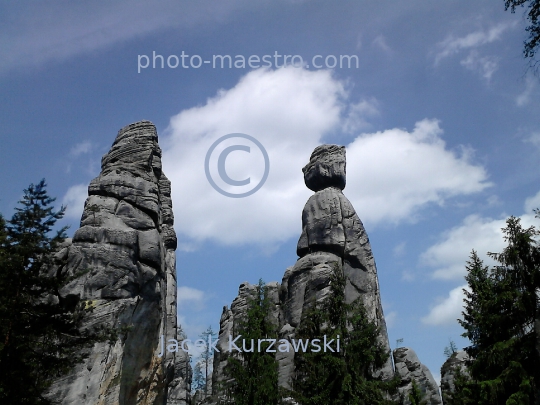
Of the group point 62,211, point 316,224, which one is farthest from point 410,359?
point 62,211

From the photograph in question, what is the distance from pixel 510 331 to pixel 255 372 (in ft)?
36.2

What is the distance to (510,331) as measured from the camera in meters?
22.0

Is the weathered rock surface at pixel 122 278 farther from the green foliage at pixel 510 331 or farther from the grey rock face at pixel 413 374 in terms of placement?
the grey rock face at pixel 413 374

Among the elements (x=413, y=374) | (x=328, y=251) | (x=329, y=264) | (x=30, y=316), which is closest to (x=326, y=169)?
(x=328, y=251)

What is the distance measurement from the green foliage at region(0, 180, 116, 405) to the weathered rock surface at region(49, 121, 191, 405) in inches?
65.0

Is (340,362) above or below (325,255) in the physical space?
below

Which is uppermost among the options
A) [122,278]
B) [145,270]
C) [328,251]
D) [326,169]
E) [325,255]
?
[326,169]

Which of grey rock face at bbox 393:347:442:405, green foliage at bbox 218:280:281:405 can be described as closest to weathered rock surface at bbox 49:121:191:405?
green foliage at bbox 218:280:281:405

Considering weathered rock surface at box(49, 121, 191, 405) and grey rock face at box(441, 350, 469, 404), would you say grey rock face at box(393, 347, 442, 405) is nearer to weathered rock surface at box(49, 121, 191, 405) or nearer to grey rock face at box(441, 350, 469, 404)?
grey rock face at box(441, 350, 469, 404)

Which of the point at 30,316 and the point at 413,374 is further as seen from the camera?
the point at 413,374

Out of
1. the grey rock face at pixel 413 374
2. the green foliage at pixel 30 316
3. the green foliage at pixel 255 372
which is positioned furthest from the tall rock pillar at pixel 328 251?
the green foliage at pixel 30 316

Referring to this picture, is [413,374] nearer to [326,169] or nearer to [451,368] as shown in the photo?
[451,368]

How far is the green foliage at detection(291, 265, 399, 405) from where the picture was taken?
2255 centimetres

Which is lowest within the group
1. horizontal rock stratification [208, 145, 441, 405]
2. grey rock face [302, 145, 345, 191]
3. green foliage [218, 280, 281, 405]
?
green foliage [218, 280, 281, 405]
